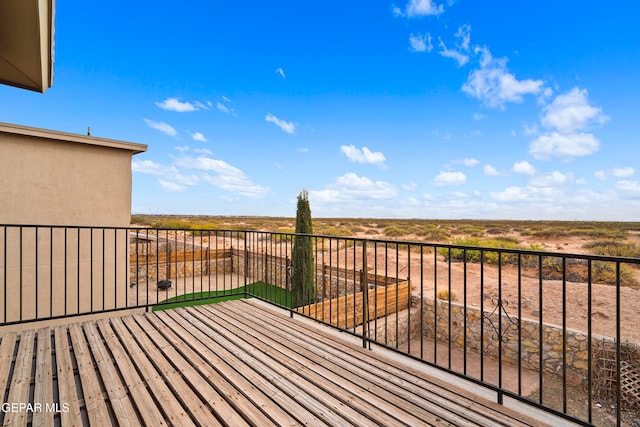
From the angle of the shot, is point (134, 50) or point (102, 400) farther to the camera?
point (134, 50)

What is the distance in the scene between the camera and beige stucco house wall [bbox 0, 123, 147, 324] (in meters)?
3.97

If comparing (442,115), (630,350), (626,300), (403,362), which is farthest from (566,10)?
(403,362)

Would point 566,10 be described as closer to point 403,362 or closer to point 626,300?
point 626,300

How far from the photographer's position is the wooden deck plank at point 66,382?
146cm

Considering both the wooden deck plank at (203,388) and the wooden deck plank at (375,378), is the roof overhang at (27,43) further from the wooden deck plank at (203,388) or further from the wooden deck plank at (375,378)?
the wooden deck plank at (375,378)

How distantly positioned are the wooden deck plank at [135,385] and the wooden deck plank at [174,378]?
0.41 feet

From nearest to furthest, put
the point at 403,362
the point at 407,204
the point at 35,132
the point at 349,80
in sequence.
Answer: the point at 403,362 → the point at 35,132 → the point at 349,80 → the point at 407,204

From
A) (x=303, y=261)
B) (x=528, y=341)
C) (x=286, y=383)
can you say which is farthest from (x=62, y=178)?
(x=528, y=341)

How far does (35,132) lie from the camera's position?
157 inches

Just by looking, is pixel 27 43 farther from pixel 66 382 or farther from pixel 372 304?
pixel 372 304

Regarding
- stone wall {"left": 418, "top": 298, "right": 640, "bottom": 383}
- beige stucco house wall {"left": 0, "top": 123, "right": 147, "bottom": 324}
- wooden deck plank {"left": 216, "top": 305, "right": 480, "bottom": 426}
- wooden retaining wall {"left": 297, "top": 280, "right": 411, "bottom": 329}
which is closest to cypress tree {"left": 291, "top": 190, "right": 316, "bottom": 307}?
wooden retaining wall {"left": 297, "top": 280, "right": 411, "bottom": 329}

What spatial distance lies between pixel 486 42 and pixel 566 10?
182 inches

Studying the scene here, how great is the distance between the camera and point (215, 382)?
1800mm

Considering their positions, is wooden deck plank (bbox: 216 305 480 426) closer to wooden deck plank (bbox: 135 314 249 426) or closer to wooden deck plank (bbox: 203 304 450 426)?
wooden deck plank (bbox: 203 304 450 426)
